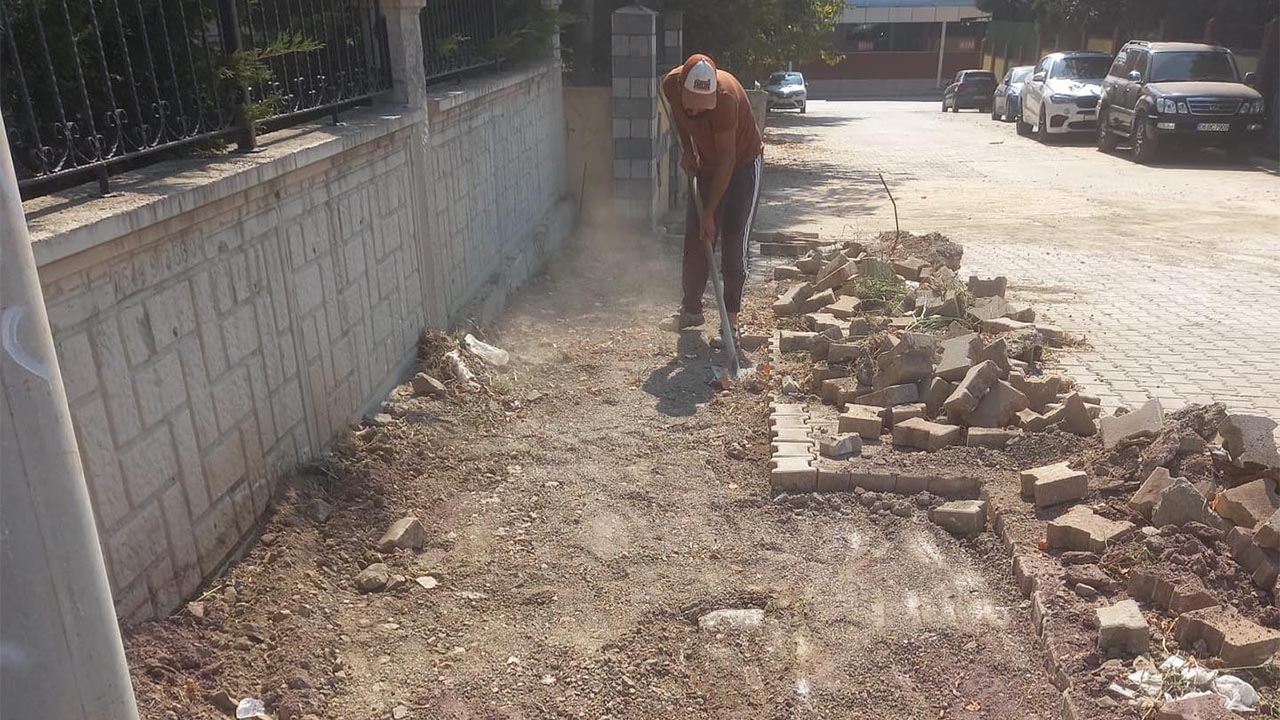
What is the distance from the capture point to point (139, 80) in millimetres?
3303

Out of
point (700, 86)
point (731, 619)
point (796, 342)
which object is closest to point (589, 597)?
point (731, 619)

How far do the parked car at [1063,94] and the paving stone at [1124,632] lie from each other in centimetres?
1797

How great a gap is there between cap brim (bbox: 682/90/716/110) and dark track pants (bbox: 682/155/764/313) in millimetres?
576

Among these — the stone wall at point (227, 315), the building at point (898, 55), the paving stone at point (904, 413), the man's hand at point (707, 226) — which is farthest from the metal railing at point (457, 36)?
the building at point (898, 55)

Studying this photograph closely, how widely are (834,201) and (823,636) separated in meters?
9.66

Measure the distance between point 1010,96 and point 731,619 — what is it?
78.4ft

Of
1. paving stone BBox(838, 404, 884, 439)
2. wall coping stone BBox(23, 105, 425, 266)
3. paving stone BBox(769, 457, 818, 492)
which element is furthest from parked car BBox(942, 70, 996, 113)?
wall coping stone BBox(23, 105, 425, 266)

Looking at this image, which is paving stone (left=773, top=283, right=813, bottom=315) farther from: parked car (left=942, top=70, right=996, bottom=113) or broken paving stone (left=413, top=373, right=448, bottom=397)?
parked car (left=942, top=70, right=996, bottom=113)

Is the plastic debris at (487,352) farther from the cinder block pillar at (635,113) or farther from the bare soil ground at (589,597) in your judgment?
the cinder block pillar at (635,113)

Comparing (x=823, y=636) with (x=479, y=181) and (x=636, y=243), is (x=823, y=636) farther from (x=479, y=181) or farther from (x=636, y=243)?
(x=636, y=243)

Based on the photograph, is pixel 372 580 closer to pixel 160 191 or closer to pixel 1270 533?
pixel 160 191

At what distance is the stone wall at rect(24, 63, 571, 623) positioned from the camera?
104 inches

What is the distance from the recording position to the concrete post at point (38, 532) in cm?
165

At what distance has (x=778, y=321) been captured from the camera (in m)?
6.55
